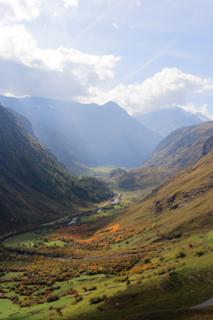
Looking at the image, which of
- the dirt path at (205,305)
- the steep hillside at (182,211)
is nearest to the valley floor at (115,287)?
the dirt path at (205,305)

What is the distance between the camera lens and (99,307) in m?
53.9

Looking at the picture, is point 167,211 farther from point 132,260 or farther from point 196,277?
point 196,277

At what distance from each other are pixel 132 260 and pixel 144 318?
1696 inches

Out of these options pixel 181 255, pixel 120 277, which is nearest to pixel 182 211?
pixel 181 255

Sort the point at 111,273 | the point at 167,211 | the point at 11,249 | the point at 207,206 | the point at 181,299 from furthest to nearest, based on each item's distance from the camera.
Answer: the point at 167,211 < the point at 11,249 < the point at 207,206 < the point at 111,273 < the point at 181,299

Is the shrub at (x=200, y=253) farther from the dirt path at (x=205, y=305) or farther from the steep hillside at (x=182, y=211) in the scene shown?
the steep hillside at (x=182, y=211)

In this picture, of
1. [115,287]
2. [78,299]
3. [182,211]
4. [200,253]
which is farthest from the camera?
[182,211]

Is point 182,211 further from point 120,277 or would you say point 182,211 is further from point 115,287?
point 115,287

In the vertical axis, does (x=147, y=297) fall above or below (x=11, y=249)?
below

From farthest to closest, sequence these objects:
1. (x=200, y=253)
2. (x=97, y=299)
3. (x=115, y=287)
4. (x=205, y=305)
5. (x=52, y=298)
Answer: (x=200, y=253), (x=52, y=298), (x=115, y=287), (x=97, y=299), (x=205, y=305)

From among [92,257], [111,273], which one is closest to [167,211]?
[92,257]

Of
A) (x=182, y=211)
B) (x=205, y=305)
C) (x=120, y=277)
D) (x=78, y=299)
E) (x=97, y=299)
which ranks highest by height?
(x=182, y=211)

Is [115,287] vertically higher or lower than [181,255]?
lower

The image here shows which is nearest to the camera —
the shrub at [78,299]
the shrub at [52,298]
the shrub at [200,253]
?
the shrub at [78,299]
